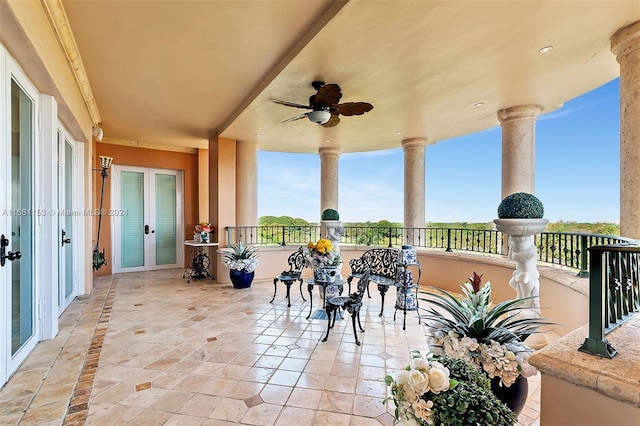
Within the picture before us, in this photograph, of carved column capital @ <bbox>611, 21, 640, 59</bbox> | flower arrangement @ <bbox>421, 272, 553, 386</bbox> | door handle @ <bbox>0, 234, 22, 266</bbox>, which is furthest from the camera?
carved column capital @ <bbox>611, 21, 640, 59</bbox>

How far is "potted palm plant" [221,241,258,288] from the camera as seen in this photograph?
5.39m

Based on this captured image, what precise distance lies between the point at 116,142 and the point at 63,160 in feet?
10.3

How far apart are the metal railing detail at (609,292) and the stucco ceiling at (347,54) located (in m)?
1.97

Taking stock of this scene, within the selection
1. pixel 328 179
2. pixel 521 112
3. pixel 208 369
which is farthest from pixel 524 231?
pixel 328 179

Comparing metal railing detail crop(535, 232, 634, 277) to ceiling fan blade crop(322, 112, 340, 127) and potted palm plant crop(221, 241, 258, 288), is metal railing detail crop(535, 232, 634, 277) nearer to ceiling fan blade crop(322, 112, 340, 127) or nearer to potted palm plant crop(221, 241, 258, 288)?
A: ceiling fan blade crop(322, 112, 340, 127)

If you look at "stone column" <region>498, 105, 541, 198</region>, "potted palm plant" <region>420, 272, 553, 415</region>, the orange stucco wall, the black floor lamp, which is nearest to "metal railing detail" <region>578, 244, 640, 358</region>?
"potted palm plant" <region>420, 272, 553, 415</region>

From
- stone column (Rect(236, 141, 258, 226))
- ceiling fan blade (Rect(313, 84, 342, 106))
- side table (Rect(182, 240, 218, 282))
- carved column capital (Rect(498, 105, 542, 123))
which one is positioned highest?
carved column capital (Rect(498, 105, 542, 123))

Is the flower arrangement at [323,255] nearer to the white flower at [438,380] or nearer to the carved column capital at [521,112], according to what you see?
the white flower at [438,380]

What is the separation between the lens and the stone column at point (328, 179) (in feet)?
24.2

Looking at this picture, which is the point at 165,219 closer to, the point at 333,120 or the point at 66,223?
the point at 66,223

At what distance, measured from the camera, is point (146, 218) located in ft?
23.0

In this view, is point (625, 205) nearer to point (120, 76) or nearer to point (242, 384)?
point (242, 384)

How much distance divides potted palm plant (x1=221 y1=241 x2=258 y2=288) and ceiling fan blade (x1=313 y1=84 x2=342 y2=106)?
10.5 ft

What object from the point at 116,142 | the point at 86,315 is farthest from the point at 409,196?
the point at 116,142
